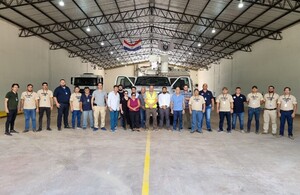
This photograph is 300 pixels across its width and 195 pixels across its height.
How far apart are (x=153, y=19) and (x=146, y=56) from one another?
2079 centimetres

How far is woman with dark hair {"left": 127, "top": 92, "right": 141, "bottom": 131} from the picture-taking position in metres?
10.8

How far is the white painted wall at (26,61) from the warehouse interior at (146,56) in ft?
0.28

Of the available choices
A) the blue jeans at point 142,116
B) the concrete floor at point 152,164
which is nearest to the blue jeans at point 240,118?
the concrete floor at point 152,164

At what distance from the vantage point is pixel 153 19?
25953mm

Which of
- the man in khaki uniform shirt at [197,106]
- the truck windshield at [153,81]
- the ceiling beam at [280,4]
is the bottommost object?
the man in khaki uniform shirt at [197,106]

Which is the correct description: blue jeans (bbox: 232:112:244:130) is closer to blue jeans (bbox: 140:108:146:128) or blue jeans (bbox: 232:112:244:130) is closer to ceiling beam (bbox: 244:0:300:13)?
blue jeans (bbox: 140:108:146:128)

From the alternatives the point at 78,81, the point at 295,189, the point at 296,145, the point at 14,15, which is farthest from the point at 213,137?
the point at 78,81

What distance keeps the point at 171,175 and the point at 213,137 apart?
4774mm

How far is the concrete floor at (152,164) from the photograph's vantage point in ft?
15.2

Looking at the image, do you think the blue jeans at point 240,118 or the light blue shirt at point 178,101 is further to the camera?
the blue jeans at point 240,118

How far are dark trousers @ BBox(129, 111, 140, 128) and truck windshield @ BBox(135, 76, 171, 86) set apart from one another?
105 inches

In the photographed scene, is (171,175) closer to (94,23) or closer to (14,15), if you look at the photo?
(14,15)

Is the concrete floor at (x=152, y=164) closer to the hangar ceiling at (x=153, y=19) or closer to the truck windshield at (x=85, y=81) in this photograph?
the hangar ceiling at (x=153, y=19)

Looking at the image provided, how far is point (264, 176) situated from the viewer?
17.4 ft
